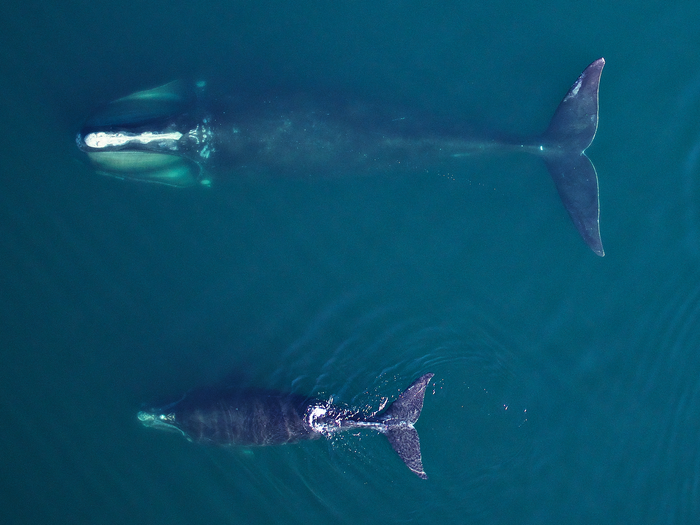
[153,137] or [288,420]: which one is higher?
[153,137]

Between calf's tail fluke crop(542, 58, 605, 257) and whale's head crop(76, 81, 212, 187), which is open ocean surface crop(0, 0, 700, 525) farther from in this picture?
calf's tail fluke crop(542, 58, 605, 257)

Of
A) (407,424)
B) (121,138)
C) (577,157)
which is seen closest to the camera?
(407,424)

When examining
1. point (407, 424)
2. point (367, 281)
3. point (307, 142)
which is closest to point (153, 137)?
point (307, 142)

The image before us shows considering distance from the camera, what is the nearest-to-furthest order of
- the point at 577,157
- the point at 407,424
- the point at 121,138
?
the point at 407,424
the point at 577,157
the point at 121,138

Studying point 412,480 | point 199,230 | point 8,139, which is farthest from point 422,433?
point 8,139

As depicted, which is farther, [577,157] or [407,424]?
[577,157]

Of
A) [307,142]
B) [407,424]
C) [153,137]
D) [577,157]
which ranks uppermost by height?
[577,157]

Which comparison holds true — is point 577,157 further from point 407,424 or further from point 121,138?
point 121,138

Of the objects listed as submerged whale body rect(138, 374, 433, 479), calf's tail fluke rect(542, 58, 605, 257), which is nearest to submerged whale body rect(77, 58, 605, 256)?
calf's tail fluke rect(542, 58, 605, 257)
